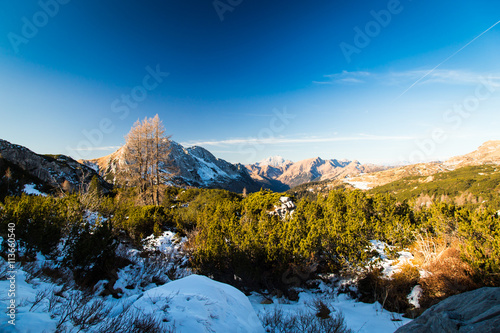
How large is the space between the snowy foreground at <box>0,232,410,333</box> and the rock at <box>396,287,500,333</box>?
89.4 inches

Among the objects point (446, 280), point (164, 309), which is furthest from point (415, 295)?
point (164, 309)

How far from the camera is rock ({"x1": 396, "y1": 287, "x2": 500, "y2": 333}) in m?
3.01

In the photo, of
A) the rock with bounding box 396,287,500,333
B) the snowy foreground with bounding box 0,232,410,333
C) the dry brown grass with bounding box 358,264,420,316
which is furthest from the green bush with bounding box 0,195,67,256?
the dry brown grass with bounding box 358,264,420,316

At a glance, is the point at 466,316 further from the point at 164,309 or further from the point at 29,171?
the point at 29,171

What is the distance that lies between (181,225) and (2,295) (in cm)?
1219

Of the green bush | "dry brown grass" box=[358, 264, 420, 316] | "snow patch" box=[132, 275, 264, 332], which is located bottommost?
"dry brown grass" box=[358, 264, 420, 316]

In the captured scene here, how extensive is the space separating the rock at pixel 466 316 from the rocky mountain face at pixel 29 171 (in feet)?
81.2

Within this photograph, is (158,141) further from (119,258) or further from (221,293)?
(221,293)

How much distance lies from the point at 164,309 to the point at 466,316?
5.67m

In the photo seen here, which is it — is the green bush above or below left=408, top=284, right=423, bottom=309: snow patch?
above

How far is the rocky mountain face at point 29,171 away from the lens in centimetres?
2144

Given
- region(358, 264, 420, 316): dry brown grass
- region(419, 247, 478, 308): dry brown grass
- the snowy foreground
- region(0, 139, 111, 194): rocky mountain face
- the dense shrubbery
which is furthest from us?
region(0, 139, 111, 194): rocky mountain face

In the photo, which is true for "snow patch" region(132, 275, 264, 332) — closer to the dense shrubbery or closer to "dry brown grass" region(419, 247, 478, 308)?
the dense shrubbery

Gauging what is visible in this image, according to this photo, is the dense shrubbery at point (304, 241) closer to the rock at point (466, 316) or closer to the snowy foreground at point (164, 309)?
the snowy foreground at point (164, 309)
